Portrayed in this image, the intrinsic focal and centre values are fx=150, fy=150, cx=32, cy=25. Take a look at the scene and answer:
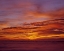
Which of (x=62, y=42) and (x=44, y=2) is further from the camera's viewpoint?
(x=62, y=42)

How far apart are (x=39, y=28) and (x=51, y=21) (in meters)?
0.11

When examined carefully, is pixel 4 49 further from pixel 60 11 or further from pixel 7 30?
pixel 60 11

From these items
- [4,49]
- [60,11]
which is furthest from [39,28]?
[4,49]

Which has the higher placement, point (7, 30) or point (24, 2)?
point (24, 2)

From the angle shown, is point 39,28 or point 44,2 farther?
point 39,28

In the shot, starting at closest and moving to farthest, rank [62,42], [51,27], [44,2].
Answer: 1. [44,2]
2. [51,27]
3. [62,42]

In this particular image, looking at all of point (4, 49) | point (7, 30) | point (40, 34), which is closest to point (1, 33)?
point (7, 30)

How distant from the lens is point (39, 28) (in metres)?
1.02

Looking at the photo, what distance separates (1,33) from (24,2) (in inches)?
13.4

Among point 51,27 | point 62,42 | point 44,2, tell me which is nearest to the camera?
point 44,2

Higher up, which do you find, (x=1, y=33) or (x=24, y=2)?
(x=24, y=2)

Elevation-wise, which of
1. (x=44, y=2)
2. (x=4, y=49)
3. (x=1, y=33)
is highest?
(x=44, y=2)

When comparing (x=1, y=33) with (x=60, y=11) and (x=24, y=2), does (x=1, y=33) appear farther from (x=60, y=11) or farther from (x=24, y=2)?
(x=60, y=11)

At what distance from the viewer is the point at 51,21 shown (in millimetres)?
962
